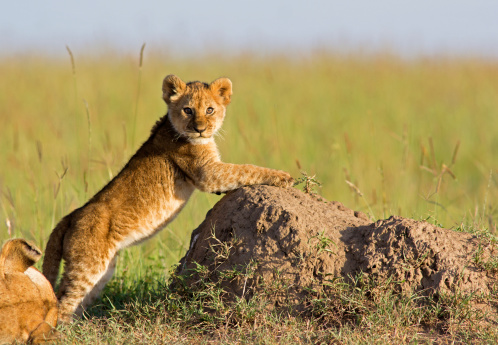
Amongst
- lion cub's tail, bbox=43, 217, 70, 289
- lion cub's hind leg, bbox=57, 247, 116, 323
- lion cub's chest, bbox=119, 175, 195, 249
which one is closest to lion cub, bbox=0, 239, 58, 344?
lion cub's hind leg, bbox=57, 247, 116, 323

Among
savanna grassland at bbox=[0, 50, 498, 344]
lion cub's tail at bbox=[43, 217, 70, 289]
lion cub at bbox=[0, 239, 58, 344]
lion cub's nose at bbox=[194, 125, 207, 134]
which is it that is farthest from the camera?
lion cub's nose at bbox=[194, 125, 207, 134]

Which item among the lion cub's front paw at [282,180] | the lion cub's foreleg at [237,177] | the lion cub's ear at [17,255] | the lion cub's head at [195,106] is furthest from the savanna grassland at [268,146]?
the lion cub's head at [195,106]

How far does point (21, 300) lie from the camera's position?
4.43m

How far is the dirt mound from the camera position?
15.0 feet

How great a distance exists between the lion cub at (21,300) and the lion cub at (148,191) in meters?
0.62

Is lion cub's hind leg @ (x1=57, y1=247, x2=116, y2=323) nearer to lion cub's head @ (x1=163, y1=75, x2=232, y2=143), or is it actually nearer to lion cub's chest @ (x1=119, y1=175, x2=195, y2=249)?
lion cub's chest @ (x1=119, y1=175, x2=195, y2=249)

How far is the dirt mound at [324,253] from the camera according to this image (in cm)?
458

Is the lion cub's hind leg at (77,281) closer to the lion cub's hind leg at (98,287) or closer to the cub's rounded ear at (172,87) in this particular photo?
the lion cub's hind leg at (98,287)

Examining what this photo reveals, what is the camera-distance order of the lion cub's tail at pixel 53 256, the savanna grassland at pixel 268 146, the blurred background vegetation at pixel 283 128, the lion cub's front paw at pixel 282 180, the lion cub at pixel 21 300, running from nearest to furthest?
1. the lion cub at pixel 21 300
2. the savanna grassland at pixel 268 146
3. the lion cub's front paw at pixel 282 180
4. the lion cub's tail at pixel 53 256
5. the blurred background vegetation at pixel 283 128

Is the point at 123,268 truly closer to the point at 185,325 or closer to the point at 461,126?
the point at 185,325

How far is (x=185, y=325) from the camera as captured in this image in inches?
182

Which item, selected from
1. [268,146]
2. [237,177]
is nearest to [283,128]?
[268,146]

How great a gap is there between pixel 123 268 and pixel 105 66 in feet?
41.9

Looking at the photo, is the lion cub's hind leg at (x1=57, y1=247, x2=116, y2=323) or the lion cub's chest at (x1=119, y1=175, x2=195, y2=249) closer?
the lion cub's hind leg at (x1=57, y1=247, x2=116, y2=323)
